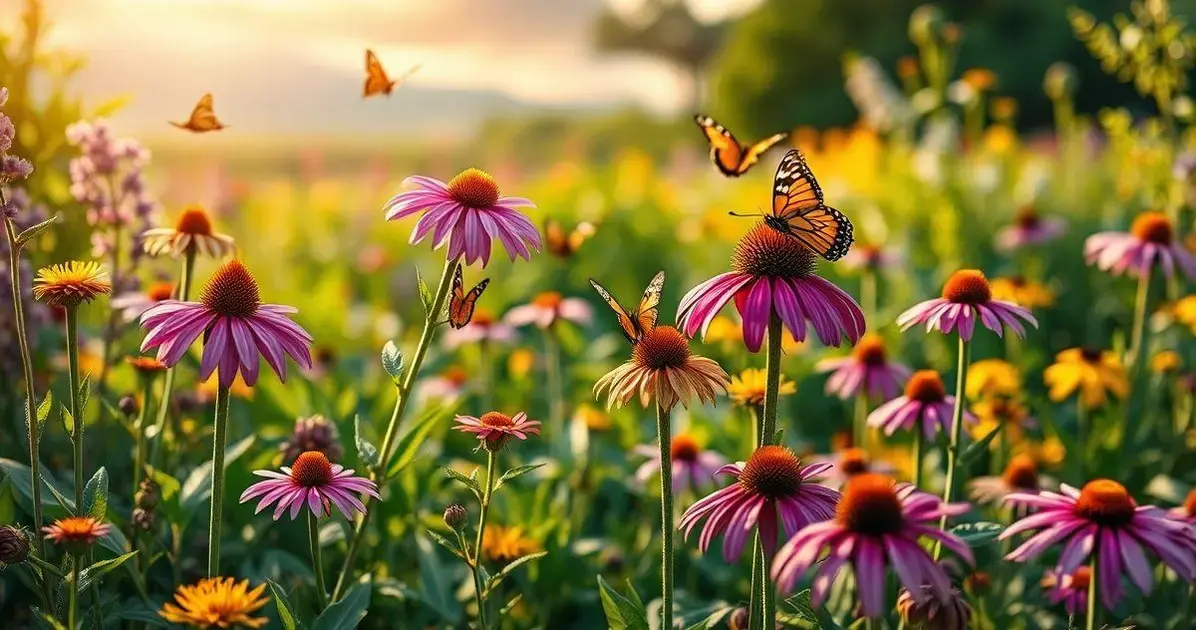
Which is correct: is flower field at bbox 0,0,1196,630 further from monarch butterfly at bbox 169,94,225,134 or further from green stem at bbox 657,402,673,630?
monarch butterfly at bbox 169,94,225,134

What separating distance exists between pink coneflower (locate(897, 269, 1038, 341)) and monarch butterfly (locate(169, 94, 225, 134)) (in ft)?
4.83

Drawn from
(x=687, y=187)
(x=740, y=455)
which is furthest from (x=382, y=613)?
(x=687, y=187)

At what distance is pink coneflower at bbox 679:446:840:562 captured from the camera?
1592 mm

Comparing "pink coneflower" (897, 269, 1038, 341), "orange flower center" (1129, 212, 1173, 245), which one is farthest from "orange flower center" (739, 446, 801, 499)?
"orange flower center" (1129, 212, 1173, 245)

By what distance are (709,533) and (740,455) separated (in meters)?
1.69

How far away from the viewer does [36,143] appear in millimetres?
3184

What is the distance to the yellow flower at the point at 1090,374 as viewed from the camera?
3195mm

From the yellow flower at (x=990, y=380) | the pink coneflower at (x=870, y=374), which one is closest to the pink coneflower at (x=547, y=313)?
the pink coneflower at (x=870, y=374)

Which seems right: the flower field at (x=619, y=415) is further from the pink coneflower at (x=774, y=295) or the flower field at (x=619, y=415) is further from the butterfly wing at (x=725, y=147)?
the butterfly wing at (x=725, y=147)

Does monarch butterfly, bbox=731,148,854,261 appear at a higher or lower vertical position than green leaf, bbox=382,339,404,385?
higher

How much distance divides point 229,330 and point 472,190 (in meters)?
0.47

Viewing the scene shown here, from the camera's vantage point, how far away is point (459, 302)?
1914 millimetres

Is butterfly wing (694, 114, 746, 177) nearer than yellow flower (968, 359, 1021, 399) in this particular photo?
Yes

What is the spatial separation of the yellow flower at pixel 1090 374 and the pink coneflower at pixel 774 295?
1.78 m
